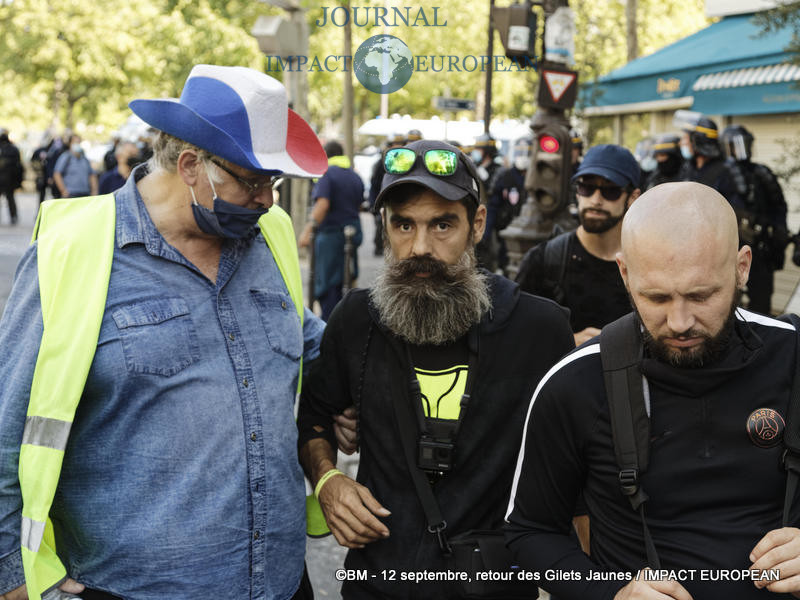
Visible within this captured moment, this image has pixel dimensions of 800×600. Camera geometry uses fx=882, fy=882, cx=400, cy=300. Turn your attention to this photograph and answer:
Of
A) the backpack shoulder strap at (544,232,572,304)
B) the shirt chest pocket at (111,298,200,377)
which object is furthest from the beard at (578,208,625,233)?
the shirt chest pocket at (111,298,200,377)

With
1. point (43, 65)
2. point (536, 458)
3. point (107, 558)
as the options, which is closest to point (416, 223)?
point (536, 458)

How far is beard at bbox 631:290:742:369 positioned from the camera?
6.66ft

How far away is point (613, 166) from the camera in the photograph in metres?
4.58

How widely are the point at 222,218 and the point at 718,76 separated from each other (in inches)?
528

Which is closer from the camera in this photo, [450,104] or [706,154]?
[706,154]

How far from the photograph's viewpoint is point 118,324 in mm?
2252

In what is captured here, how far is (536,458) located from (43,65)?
134ft

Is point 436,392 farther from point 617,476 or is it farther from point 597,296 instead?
point 597,296

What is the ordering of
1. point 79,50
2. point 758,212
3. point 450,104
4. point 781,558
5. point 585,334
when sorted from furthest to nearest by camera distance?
point 79,50
point 450,104
point 758,212
point 585,334
point 781,558

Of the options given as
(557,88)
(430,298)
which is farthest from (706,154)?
(430,298)

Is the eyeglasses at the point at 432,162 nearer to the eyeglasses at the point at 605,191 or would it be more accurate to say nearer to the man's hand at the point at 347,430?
the man's hand at the point at 347,430

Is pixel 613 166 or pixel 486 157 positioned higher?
pixel 613 166

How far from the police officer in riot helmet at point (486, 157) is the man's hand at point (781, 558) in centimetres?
1124

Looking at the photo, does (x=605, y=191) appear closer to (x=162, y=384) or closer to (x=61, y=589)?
(x=162, y=384)
